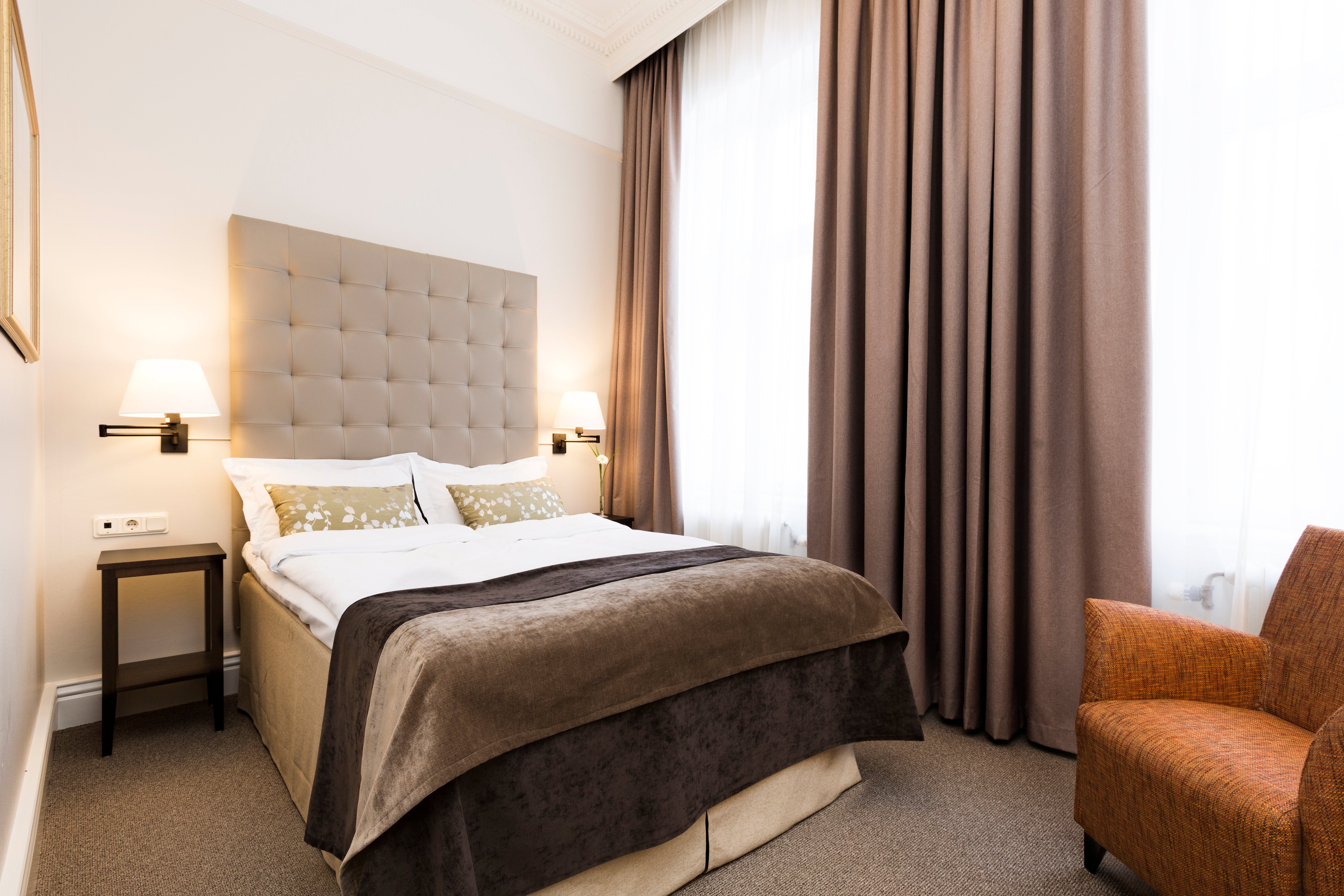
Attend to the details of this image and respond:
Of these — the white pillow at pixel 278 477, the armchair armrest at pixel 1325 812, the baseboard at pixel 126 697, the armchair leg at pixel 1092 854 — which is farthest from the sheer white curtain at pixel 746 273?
the baseboard at pixel 126 697

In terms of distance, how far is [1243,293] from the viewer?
197 centimetres

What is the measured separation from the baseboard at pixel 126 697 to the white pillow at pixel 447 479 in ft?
3.16

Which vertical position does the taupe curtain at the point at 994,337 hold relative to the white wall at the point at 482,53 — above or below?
below

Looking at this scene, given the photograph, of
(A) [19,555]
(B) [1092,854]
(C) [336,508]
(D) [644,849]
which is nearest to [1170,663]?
(B) [1092,854]

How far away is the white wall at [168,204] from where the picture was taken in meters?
2.42

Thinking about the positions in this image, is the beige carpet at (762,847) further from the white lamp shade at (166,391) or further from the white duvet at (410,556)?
the white lamp shade at (166,391)

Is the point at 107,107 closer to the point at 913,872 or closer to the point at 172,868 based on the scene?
the point at 172,868

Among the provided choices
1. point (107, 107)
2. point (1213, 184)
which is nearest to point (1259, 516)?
point (1213, 184)

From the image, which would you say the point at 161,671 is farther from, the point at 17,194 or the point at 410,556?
the point at 17,194

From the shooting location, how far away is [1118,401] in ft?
6.94

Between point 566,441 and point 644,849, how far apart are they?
106 inches

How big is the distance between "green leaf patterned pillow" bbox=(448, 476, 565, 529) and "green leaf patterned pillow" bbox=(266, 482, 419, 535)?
257 millimetres

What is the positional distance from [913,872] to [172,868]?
1810 mm

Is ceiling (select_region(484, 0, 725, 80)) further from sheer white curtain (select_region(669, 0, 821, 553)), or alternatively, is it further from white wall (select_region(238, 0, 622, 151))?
sheer white curtain (select_region(669, 0, 821, 553))
